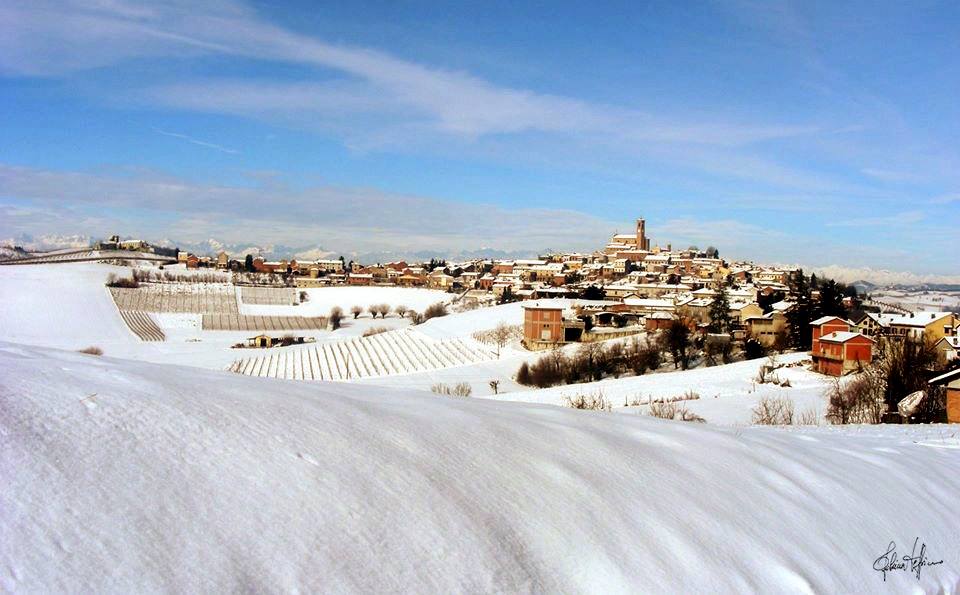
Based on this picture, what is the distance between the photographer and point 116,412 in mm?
3178

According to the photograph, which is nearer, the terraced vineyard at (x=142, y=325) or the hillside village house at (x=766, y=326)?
the hillside village house at (x=766, y=326)

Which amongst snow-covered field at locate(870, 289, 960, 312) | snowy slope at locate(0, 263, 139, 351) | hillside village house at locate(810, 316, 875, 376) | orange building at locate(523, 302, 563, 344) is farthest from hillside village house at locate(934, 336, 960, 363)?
snowy slope at locate(0, 263, 139, 351)

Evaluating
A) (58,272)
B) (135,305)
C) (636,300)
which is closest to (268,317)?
(135,305)

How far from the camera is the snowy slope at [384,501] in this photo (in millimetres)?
2475

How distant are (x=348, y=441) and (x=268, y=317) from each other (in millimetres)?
75868

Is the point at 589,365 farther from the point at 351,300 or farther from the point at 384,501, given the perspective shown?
the point at 351,300

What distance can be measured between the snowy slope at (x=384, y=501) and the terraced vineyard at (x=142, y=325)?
58.6 m

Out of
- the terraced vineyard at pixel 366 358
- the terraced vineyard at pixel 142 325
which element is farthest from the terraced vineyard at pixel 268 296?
the terraced vineyard at pixel 366 358

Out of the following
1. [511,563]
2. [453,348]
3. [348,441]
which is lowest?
[453,348]

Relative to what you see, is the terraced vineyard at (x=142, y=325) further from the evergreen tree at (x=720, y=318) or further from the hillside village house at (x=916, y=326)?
the hillside village house at (x=916, y=326)

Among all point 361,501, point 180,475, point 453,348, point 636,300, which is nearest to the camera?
point 180,475

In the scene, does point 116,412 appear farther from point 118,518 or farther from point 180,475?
point 118,518

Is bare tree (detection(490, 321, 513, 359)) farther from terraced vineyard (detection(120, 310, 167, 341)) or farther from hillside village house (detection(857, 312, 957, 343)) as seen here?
terraced vineyard (detection(120, 310, 167, 341))

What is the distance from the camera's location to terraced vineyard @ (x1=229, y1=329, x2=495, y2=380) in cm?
4238
